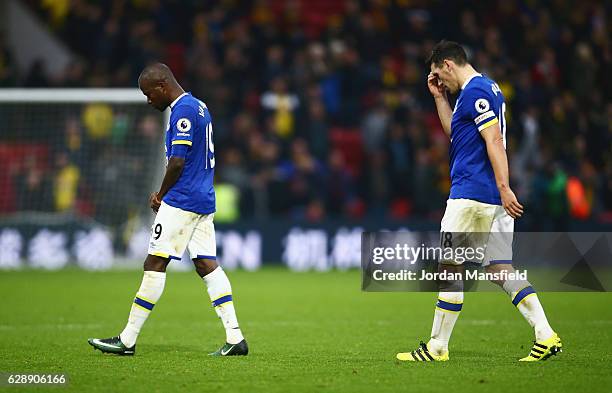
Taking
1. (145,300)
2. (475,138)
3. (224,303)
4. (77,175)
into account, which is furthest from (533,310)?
(77,175)

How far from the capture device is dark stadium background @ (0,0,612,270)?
18.9m

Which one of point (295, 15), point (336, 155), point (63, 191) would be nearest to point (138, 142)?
point (63, 191)

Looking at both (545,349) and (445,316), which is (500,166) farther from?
(545,349)

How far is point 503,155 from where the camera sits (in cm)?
745

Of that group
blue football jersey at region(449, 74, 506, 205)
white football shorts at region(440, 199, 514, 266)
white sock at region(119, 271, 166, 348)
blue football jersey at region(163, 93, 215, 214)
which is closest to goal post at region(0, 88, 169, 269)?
blue football jersey at region(163, 93, 215, 214)

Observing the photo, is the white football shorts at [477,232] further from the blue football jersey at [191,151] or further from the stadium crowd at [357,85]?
the stadium crowd at [357,85]

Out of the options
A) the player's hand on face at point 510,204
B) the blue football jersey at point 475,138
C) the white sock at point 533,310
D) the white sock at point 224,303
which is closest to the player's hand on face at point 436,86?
the blue football jersey at point 475,138

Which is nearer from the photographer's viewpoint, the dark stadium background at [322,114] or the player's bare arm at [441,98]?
the player's bare arm at [441,98]

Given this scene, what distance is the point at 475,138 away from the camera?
25.0 ft

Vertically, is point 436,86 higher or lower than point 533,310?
higher

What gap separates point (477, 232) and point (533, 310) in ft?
2.32

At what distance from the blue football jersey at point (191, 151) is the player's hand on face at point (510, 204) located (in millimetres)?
2359

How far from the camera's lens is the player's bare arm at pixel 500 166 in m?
7.34

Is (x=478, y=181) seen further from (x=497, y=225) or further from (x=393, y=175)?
(x=393, y=175)
